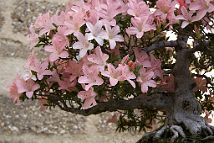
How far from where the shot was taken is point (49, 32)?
2.52ft

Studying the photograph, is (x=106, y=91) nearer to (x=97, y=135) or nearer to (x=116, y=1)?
(x=116, y=1)

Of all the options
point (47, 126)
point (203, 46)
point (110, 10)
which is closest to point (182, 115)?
point (203, 46)

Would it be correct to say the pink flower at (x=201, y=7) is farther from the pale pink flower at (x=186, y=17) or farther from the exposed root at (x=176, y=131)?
the exposed root at (x=176, y=131)

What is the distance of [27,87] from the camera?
779mm

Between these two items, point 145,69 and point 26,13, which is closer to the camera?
point 145,69

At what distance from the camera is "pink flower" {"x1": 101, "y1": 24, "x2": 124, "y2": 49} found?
700 millimetres

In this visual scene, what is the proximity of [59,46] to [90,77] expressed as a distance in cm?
8

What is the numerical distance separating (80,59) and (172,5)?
16cm

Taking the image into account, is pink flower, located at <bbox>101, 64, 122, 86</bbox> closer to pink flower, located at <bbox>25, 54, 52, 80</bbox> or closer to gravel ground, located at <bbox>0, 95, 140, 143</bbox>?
pink flower, located at <bbox>25, 54, 52, 80</bbox>

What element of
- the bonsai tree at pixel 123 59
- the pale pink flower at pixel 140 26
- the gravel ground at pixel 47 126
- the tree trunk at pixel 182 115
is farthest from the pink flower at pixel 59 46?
the gravel ground at pixel 47 126

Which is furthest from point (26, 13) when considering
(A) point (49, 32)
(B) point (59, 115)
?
(A) point (49, 32)

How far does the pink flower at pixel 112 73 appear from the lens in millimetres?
675

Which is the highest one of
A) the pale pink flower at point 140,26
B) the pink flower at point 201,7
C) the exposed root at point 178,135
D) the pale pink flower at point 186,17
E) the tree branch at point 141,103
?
the pink flower at point 201,7

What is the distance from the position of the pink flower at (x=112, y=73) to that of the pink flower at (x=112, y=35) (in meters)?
0.04
